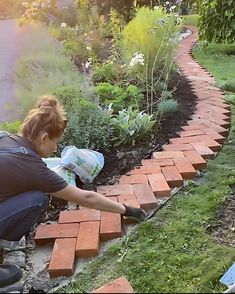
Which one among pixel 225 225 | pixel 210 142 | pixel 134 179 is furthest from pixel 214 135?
pixel 225 225

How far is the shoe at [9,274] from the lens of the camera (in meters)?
2.03

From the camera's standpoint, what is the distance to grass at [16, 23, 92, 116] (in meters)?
3.98

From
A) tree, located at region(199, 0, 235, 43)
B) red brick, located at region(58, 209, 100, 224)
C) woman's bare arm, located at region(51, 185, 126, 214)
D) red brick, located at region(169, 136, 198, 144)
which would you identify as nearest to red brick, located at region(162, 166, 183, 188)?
red brick, located at region(169, 136, 198, 144)

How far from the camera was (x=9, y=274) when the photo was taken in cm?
204

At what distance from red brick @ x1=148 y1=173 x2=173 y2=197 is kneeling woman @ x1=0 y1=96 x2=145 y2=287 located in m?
0.53

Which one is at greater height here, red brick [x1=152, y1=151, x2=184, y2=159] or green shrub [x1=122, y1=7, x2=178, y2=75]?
green shrub [x1=122, y1=7, x2=178, y2=75]

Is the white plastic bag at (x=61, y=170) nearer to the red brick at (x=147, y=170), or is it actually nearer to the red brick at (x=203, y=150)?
the red brick at (x=147, y=170)

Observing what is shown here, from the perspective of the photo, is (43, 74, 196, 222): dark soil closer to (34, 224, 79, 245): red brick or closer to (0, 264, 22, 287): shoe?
(34, 224, 79, 245): red brick

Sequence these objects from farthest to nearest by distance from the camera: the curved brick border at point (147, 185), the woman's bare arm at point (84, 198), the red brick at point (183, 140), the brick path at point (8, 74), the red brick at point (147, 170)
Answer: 1. the brick path at point (8, 74)
2. the red brick at point (183, 140)
3. the red brick at point (147, 170)
4. the curved brick border at point (147, 185)
5. the woman's bare arm at point (84, 198)

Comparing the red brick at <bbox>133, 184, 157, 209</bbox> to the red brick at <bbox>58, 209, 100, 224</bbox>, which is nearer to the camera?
the red brick at <bbox>58, 209, 100, 224</bbox>

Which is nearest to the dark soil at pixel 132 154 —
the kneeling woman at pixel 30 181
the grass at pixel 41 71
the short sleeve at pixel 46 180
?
the kneeling woman at pixel 30 181

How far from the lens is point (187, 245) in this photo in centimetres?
218

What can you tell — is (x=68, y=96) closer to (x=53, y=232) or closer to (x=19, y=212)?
(x=53, y=232)

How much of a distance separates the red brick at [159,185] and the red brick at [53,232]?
569 millimetres
